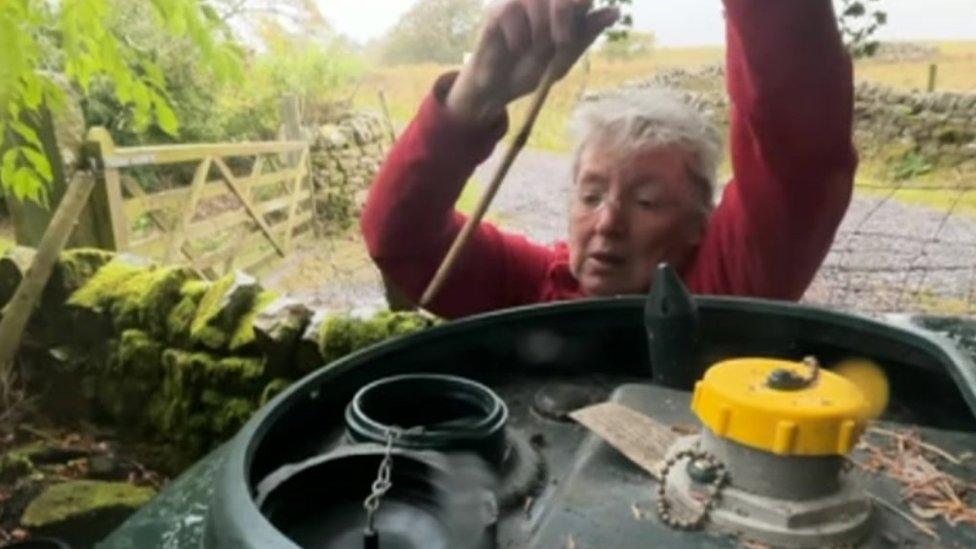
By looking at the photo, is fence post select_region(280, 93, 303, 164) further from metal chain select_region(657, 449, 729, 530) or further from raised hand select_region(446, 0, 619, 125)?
metal chain select_region(657, 449, 729, 530)

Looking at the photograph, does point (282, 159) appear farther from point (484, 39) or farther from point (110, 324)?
point (484, 39)

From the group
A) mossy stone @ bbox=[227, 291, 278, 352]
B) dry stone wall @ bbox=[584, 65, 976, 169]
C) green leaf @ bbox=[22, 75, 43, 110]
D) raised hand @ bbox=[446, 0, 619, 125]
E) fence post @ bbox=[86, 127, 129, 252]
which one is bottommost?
dry stone wall @ bbox=[584, 65, 976, 169]

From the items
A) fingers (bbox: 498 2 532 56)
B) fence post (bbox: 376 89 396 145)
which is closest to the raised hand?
fingers (bbox: 498 2 532 56)

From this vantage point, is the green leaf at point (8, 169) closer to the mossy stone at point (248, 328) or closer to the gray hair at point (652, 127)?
the mossy stone at point (248, 328)

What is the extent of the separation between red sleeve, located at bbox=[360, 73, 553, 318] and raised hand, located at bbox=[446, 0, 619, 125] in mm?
73

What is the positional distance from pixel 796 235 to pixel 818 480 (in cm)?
69

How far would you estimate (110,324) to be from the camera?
311 cm

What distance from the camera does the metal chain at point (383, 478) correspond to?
1.80 ft

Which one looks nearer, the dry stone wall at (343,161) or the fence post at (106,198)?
the fence post at (106,198)

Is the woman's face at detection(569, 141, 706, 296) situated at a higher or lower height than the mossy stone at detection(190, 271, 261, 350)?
higher

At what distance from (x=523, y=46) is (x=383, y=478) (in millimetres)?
597

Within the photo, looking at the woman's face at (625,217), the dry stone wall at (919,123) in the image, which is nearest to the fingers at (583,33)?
the woman's face at (625,217)

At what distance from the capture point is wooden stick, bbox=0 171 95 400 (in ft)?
9.39

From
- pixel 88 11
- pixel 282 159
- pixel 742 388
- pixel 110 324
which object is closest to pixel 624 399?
pixel 742 388
